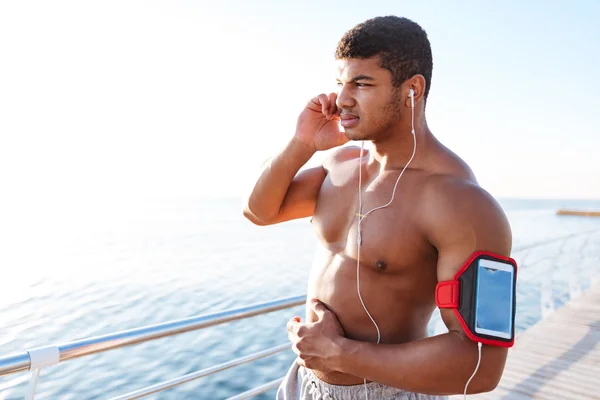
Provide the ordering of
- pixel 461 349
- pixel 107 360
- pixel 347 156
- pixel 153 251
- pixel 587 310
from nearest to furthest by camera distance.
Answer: pixel 461 349 → pixel 347 156 → pixel 587 310 → pixel 107 360 → pixel 153 251

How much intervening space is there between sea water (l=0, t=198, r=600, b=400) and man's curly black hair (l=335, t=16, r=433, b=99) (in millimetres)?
1871

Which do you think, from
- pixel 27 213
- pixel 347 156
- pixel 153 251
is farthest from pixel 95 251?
pixel 27 213

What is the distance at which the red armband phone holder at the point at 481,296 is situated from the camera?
97 centimetres

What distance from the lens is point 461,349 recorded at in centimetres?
99

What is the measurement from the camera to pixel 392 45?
117cm

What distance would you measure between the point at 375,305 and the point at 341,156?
0.52m

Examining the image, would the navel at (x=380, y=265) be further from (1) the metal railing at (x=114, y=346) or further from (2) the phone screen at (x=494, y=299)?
(1) the metal railing at (x=114, y=346)

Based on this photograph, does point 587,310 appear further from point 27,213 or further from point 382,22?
point 27,213

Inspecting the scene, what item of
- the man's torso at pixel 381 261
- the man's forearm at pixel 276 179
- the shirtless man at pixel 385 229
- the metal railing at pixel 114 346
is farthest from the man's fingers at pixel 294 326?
the metal railing at pixel 114 346

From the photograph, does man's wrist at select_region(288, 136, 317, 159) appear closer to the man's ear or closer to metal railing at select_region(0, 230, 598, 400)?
the man's ear

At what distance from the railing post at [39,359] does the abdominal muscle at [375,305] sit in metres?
0.82

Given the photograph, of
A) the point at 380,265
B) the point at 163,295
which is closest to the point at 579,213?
the point at 163,295

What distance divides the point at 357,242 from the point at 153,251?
21.1 metres

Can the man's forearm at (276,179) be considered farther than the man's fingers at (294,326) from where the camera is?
Yes
